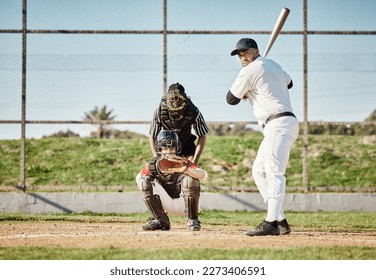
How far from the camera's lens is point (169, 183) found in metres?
8.15

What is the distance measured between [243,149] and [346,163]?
2487 millimetres

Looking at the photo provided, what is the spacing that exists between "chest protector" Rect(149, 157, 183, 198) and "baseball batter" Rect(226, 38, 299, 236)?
0.94m

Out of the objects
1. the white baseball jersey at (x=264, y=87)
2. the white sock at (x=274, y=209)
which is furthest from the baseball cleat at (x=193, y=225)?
the white baseball jersey at (x=264, y=87)

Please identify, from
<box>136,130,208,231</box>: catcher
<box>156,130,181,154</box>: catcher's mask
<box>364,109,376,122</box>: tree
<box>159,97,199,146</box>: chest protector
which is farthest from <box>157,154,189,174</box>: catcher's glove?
<box>364,109,376,122</box>: tree

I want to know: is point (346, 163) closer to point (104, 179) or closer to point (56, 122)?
point (104, 179)

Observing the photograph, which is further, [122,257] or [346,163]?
[346,163]

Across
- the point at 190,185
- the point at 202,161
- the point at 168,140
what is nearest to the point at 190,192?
the point at 190,185

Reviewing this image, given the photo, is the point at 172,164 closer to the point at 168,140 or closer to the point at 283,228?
the point at 168,140

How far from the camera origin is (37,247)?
636 centimetres

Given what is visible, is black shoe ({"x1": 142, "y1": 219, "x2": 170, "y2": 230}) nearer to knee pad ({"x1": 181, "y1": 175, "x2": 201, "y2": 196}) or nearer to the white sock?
knee pad ({"x1": 181, "y1": 175, "x2": 201, "y2": 196})

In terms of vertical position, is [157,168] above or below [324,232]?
above

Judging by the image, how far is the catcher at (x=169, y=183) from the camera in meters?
7.75

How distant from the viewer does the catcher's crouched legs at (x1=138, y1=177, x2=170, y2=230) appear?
26.1ft

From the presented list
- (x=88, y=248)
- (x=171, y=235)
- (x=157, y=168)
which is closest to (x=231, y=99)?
(x=157, y=168)
